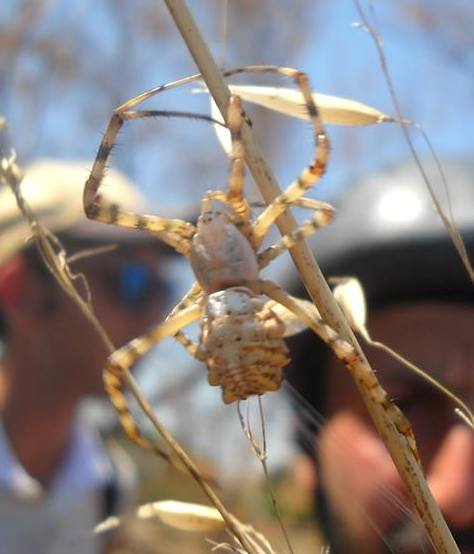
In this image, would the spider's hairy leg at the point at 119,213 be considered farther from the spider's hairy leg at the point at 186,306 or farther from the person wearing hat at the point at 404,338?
the person wearing hat at the point at 404,338

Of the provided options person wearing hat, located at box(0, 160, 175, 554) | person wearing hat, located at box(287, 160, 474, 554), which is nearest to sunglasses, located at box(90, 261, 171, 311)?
person wearing hat, located at box(0, 160, 175, 554)

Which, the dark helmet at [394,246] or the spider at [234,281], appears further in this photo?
the dark helmet at [394,246]

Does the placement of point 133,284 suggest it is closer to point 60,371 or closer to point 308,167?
point 60,371

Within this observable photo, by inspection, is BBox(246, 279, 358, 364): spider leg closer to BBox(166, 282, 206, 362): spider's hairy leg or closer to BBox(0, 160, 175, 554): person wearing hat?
BBox(166, 282, 206, 362): spider's hairy leg

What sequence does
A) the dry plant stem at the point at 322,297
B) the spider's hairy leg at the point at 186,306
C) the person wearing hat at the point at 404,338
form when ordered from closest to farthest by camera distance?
1. the dry plant stem at the point at 322,297
2. the spider's hairy leg at the point at 186,306
3. the person wearing hat at the point at 404,338

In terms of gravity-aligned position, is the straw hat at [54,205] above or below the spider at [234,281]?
above

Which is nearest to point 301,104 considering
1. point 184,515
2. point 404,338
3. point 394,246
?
point 184,515

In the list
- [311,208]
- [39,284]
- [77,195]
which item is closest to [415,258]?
[77,195]

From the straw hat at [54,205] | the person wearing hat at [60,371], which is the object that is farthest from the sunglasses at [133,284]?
→ the straw hat at [54,205]

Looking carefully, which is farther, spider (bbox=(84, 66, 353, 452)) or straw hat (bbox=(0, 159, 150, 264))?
straw hat (bbox=(0, 159, 150, 264))
